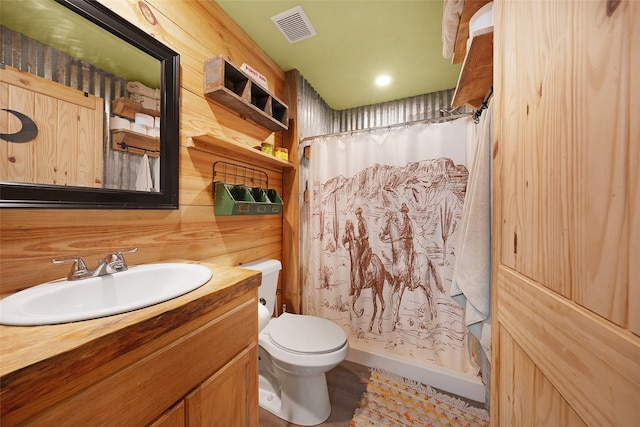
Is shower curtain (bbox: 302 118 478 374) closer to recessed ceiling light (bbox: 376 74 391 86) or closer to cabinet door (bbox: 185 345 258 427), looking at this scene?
recessed ceiling light (bbox: 376 74 391 86)

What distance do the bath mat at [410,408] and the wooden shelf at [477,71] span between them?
1.74 meters

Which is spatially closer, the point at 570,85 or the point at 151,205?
the point at 570,85

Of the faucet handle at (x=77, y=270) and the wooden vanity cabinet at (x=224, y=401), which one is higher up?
the faucet handle at (x=77, y=270)

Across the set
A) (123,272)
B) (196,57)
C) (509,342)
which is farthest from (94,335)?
(196,57)

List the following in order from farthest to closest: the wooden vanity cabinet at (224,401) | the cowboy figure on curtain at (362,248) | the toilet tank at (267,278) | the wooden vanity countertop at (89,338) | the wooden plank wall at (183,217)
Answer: the cowboy figure on curtain at (362,248) → the toilet tank at (267,278) → the wooden plank wall at (183,217) → the wooden vanity cabinet at (224,401) → the wooden vanity countertop at (89,338)

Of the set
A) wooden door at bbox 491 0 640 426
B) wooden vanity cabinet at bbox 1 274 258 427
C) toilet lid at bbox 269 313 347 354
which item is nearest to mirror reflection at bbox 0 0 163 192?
wooden vanity cabinet at bbox 1 274 258 427

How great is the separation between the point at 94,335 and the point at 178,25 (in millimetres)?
1412

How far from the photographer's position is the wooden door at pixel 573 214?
264 millimetres

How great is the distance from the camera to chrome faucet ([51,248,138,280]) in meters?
0.77

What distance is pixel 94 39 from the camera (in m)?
0.89

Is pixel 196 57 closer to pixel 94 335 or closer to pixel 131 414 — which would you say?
pixel 94 335

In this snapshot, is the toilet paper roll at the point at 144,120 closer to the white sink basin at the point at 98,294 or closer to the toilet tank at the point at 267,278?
the white sink basin at the point at 98,294

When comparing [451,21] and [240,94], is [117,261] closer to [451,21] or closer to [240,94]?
[240,94]

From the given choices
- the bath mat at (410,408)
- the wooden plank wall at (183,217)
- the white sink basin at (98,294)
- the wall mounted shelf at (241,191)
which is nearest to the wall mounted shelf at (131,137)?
the wooden plank wall at (183,217)
